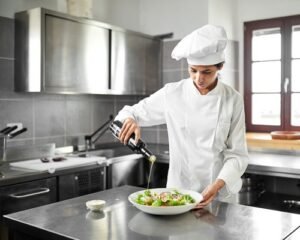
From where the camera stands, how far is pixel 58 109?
11.6ft

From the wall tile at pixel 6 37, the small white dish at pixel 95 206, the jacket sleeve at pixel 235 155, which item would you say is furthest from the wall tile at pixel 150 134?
the small white dish at pixel 95 206

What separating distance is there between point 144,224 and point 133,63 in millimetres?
2579

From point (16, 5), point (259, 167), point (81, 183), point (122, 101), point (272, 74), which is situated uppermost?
point (16, 5)

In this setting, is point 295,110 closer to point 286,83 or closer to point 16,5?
point 286,83

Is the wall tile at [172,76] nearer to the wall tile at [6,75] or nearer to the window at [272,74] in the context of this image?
the window at [272,74]

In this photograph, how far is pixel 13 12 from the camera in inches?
122

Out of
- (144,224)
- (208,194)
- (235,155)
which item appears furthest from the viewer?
(235,155)

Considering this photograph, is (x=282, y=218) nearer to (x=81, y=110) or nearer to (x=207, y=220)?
(x=207, y=220)

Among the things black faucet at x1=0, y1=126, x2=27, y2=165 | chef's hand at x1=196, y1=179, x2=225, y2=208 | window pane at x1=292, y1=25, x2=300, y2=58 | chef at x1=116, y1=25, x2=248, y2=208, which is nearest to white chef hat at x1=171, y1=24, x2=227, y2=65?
chef at x1=116, y1=25, x2=248, y2=208

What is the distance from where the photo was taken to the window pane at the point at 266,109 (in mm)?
4008

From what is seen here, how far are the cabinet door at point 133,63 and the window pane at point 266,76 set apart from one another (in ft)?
3.48

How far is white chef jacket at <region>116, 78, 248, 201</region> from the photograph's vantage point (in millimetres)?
2002

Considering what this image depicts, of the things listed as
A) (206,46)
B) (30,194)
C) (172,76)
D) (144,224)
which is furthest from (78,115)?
(144,224)

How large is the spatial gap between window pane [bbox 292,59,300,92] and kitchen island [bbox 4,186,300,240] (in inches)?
98.4
